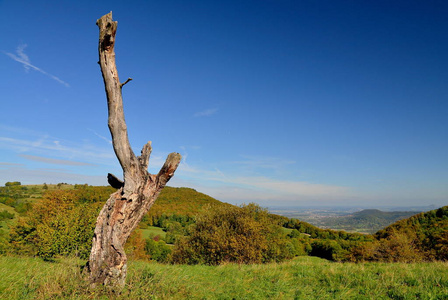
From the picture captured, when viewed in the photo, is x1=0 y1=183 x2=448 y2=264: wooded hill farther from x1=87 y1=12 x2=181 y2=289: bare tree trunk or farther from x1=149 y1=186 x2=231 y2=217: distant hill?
x1=149 y1=186 x2=231 y2=217: distant hill

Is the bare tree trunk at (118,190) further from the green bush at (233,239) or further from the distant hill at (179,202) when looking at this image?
the distant hill at (179,202)

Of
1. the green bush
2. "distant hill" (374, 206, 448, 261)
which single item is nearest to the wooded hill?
the green bush

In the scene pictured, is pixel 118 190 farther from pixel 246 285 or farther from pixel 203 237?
pixel 203 237

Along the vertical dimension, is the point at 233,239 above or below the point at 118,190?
below

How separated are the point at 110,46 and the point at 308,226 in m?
97.2

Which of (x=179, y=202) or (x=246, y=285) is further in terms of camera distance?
(x=179, y=202)

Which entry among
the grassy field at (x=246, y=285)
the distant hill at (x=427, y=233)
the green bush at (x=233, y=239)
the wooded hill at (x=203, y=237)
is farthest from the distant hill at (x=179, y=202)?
the grassy field at (x=246, y=285)

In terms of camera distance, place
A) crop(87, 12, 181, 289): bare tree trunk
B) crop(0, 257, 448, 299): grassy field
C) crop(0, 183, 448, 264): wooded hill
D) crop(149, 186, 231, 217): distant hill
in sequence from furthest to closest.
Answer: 1. crop(149, 186, 231, 217): distant hill
2. crop(0, 183, 448, 264): wooded hill
3. crop(87, 12, 181, 289): bare tree trunk
4. crop(0, 257, 448, 299): grassy field

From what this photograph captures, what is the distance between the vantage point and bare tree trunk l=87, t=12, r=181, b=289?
6.91 metres

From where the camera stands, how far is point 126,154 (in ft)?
25.2

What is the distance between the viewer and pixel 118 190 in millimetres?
7715

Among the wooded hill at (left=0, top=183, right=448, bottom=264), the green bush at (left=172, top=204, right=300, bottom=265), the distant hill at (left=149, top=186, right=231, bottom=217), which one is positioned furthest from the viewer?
the distant hill at (left=149, top=186, right=231, bottom=217)

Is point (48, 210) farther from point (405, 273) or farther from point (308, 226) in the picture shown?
point (308, 226)

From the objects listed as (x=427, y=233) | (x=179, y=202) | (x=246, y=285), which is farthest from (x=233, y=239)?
(x=179, y=202)
